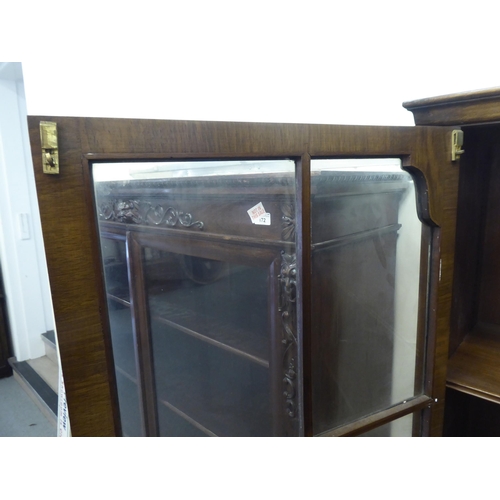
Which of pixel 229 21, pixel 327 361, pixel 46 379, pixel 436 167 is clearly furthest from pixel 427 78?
pixel 46 379

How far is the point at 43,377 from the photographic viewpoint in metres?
1.94

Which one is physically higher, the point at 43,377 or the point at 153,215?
the point at 153,215

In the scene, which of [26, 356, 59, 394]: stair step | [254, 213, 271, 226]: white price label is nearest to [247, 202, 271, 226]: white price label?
[254, 213, 271, 226]: white price label

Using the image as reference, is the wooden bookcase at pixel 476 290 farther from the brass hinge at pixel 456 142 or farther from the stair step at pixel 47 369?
the stair step at pixel 47 369

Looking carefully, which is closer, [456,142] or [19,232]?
[456,142]

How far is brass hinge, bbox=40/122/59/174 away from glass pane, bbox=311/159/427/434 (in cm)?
35

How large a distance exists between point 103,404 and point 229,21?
3.09ft

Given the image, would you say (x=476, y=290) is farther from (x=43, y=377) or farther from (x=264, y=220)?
(x=43, y=377)

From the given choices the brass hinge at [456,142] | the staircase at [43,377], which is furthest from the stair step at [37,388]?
the brass hinge at [456,142]

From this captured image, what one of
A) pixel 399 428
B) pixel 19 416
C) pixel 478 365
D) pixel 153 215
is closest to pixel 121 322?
pixel 153 215

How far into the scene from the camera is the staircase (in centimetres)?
174

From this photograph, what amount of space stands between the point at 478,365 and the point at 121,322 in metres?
0.68

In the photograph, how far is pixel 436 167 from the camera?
60 centimetres
